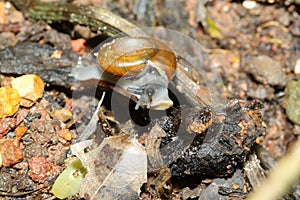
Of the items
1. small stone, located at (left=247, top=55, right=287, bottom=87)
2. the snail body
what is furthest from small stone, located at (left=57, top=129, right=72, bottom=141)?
small stone, located at (left=247, top=55, right=287, bottom=87)

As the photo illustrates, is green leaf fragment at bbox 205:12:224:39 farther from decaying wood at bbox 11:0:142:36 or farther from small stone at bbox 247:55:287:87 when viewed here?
decaying wood at bbox 11:0:142:36

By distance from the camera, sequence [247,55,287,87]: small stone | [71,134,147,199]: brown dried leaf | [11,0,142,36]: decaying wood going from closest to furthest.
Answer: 1. [71,134,147,199]: brown dried leaf
2. [11,0,142,36]: decaying wood
3. [247,55,287,87]: small stone

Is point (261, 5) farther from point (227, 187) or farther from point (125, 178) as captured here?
point (125, 178)

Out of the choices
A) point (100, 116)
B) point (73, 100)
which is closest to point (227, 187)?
point (100, 116)

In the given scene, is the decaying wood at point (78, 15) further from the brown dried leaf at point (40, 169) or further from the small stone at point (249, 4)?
the small stone at point (249, 4)

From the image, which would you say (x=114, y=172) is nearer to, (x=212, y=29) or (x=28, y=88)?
(x=28, y=88)

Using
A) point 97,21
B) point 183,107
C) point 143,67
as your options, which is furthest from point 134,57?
point 97,21
